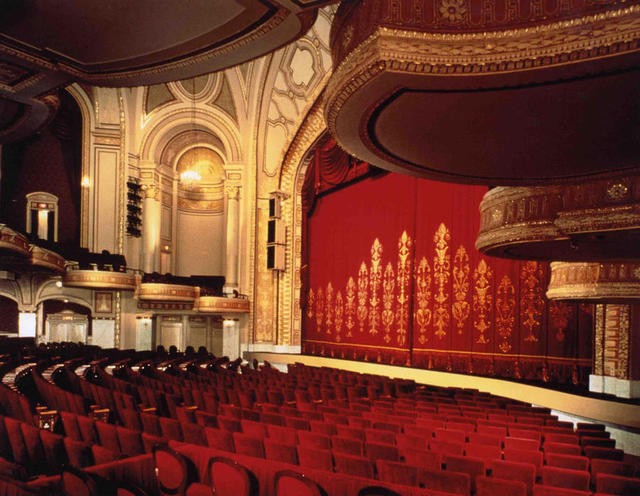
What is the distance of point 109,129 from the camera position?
2242 cm

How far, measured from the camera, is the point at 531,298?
39.3 feet

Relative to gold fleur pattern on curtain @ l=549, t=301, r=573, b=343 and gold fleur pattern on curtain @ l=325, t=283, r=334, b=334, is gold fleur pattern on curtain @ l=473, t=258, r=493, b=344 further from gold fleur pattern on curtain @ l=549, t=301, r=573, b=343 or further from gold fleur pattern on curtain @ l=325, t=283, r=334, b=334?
gold fleur pattern on curtain @ l=325, t=283, r=334, b=334

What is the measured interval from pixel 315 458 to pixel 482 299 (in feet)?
30.5

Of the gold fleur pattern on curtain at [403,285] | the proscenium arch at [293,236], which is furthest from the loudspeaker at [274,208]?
the gold fleur pattern on curtain at [403,285]

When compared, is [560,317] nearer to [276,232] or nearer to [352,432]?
[352,432]

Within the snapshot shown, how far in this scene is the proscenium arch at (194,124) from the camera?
899 inches

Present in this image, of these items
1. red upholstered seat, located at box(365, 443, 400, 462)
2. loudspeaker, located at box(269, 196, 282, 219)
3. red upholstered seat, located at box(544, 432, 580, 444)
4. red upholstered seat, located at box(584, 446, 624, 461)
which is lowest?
red upholstered seat, located at box(544, 432, 580, 444)

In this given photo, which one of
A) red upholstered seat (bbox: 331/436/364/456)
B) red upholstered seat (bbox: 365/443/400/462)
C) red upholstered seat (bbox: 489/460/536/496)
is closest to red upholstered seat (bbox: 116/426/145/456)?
red upholstered seat (bbox: 331/436/364/456)

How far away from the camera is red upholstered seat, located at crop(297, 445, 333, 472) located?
4465mm

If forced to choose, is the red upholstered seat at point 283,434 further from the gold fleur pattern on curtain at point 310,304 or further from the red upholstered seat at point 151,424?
the gold fleur pattern on curtain at point 310,304

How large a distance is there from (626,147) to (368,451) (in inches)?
127

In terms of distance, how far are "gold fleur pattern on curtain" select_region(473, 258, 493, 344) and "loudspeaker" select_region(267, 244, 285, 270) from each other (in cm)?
896

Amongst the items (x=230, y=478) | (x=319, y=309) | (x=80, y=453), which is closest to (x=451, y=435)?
(x=230, y=478)

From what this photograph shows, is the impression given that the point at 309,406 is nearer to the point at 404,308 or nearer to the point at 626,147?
the point at 626,147
